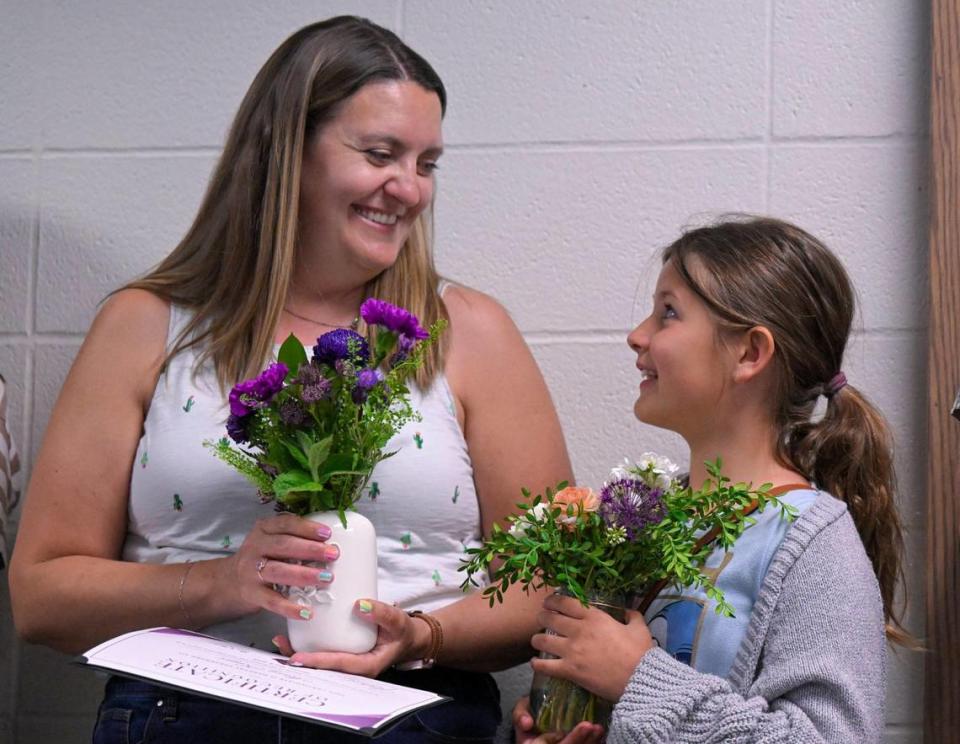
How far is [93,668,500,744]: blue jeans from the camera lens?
1.64 meters

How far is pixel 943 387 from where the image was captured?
217 centimetres

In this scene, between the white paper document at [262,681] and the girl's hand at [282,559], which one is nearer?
the white paper document at [262,681]

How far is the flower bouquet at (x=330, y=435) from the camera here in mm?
1536

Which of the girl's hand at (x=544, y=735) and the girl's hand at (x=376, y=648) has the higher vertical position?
the girl's hand at (x=376, y=648)

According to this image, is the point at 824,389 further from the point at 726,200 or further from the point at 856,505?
the point at 726,200

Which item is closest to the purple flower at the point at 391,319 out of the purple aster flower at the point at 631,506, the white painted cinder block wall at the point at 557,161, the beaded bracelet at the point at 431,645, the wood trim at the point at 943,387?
the purple aster flower at the point at 631,506

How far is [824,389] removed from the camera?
1.73 metres

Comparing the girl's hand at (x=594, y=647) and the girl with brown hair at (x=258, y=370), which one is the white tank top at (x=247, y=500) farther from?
the girl's hand at (x=594, y=647)

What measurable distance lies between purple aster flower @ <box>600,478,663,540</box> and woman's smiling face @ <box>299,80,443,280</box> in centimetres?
65

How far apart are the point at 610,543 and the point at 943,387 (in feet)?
3.14

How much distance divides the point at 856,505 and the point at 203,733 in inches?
37.1

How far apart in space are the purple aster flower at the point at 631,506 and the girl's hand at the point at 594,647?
5.0 inches

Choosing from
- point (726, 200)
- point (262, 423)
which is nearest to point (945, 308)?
point (726, 200)

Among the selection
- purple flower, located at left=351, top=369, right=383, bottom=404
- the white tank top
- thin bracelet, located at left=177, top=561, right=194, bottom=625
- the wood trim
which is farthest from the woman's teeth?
the wood trim
